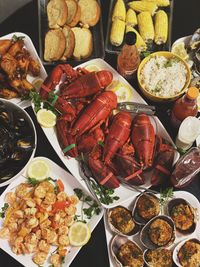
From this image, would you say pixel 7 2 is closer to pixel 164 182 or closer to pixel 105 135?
pixel 105 135

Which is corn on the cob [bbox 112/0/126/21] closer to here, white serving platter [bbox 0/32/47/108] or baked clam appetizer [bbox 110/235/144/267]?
white serving platter [bbox 0/32/47/108]

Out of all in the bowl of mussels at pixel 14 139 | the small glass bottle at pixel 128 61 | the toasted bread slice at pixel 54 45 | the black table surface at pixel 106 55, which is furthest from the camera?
the toasted bread slice at pixel 54 45

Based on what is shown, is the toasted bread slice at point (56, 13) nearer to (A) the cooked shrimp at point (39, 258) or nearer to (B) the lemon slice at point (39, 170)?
(B) the lemon slice at point (39, 170)

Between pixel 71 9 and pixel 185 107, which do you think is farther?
pixel 71 9

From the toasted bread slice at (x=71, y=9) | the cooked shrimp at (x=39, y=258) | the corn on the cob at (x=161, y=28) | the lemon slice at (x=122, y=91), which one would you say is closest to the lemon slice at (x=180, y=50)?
the corn on the cob at (x=161, y=28)

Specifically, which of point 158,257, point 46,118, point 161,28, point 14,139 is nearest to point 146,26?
point 161,28

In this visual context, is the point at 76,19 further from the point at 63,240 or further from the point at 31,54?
the point at 63,240
